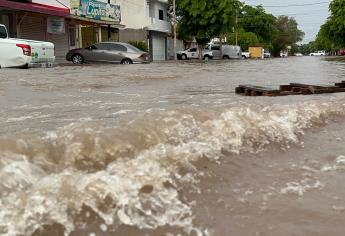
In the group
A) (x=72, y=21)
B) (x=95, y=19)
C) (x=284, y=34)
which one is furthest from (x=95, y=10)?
(x=284, y=34)

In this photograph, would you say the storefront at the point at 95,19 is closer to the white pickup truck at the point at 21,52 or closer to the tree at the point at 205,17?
the white pickup truck at the point at 21,52

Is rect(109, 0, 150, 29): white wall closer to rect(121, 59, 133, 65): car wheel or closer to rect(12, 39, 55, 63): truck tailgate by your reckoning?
rect(121, 59, 133, 65): car wheel

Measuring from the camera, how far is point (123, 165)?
11.3ft

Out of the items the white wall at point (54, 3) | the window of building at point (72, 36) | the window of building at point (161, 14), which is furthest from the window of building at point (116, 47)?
the window of building at point (161, 14)

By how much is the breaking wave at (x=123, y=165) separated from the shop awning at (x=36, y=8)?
1739 centimetres

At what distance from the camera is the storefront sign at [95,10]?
86.1 feet

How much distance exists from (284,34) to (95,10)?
7517 centimetres

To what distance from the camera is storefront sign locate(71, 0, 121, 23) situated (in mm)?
26237

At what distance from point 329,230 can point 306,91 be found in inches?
272

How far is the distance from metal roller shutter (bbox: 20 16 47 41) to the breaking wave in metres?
21.4

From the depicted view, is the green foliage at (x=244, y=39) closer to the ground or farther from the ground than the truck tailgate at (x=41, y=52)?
farther from the ground

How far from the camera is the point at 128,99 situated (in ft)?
26.5

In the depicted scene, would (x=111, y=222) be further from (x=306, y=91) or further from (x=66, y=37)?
(x=66, y=37)

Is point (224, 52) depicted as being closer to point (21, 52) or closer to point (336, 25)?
point (336, 25)
